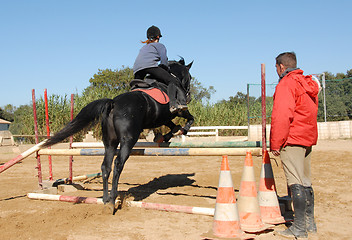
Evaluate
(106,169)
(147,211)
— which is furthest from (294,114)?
(106,169)

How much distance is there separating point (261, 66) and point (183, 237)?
2.50 metres

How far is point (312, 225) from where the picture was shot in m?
3.56

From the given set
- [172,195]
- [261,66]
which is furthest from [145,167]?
[261,66]

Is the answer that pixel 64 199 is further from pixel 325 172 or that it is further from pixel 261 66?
pixel 325 172

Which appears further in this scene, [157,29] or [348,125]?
[348,125]

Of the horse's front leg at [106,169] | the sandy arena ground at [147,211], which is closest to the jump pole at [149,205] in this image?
the sandy arena ground at [147,211]

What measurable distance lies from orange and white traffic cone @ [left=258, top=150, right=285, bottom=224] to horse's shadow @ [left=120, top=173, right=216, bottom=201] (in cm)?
193

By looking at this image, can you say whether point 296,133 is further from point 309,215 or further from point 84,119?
point 84,119

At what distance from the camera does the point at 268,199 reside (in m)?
4.01

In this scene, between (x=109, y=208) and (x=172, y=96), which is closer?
(x=109, y=208)

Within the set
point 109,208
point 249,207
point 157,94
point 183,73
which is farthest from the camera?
point 183,73

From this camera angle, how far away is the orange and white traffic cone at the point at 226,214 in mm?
3330

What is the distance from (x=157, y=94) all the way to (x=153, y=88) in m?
0.15

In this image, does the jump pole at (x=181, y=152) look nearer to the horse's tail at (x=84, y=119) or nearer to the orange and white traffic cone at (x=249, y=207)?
the orange and white traffic cone at (x=249, y=207)
